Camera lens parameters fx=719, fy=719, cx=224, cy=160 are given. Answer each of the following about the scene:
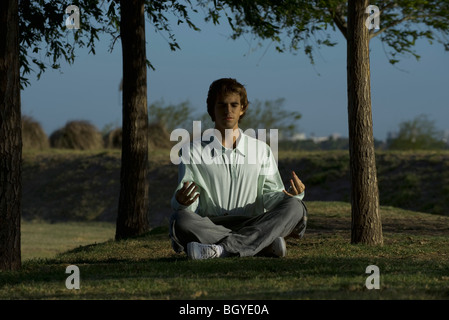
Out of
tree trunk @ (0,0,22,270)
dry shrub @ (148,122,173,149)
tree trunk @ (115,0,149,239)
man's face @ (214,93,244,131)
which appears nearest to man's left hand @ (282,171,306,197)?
man's face @ (214,93,244,131)

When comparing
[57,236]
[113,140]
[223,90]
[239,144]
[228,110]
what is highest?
[113,140]

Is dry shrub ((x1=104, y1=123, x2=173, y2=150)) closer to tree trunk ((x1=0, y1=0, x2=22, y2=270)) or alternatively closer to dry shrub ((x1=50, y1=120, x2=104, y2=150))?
dry shrub ((x1=50, y1=120, x2=104, y2=150))

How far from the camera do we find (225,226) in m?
7.35

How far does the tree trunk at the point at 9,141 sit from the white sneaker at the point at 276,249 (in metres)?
2.60

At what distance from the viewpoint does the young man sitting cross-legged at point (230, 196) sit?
7.09 meters

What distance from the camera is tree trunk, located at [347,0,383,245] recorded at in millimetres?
8844

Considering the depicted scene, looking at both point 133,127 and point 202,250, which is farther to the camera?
point 133,127

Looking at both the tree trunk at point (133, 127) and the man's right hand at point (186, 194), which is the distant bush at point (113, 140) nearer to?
the tree trunk at point (133, 127)

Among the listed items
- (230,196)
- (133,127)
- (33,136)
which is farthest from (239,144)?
(33,136)

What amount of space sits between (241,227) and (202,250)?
0.47 m

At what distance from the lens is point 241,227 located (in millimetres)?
7312

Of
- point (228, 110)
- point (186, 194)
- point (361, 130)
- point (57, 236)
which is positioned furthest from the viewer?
point (57, 236)

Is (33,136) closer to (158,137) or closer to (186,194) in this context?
(158,137)
